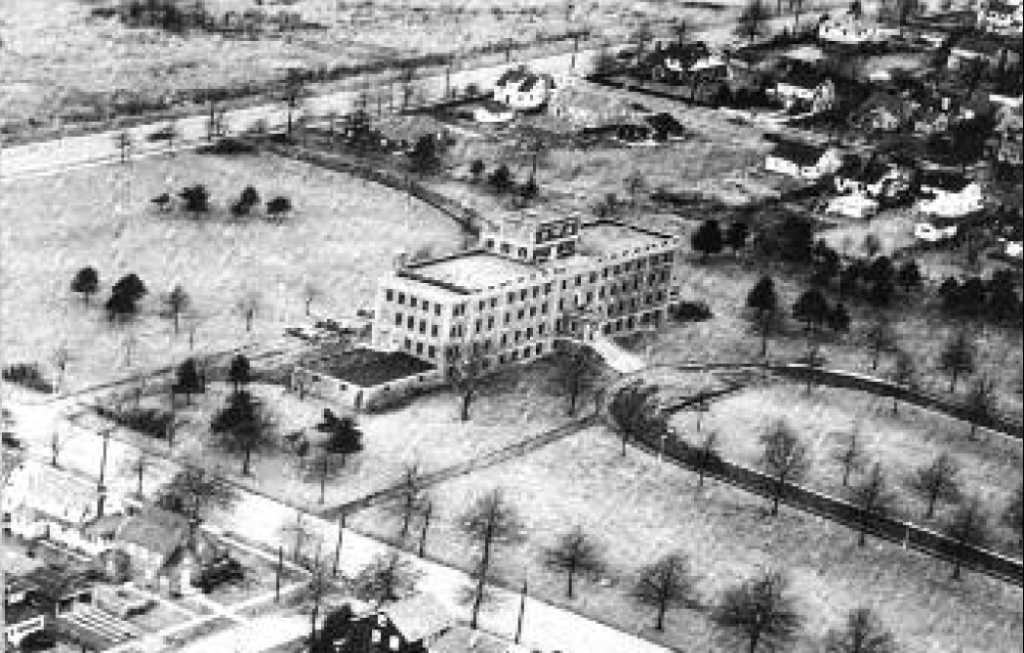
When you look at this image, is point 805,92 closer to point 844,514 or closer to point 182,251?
point 182,251

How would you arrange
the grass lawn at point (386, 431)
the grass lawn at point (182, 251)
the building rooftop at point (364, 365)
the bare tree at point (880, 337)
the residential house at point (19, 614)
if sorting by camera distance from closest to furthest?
the residential house at point (19, 614)
the grass lawn at point (386, 431)
the building rooftop at point (364, 365)
the grass lawn at point (182, 251)
the bare tree at point (880, 337)

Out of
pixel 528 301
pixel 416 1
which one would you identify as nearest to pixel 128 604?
pixel 528 301

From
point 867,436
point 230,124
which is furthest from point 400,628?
point 230,124

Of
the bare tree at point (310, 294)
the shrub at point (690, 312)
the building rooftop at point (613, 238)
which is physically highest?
the building rooftop at point (613, 238)

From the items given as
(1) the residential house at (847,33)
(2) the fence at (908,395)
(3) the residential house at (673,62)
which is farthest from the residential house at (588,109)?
(2) the fence at (908,395)

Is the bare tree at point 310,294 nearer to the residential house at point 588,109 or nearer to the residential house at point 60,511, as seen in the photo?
the residential house at point 60,511

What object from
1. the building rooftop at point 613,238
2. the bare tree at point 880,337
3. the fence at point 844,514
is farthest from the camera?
the building rooftop at point 613,238

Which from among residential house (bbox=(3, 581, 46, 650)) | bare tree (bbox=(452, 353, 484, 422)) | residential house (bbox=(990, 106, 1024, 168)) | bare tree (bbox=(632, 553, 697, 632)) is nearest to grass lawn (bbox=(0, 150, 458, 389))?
bare tree (bbox=(452, 353, 484, 422))
